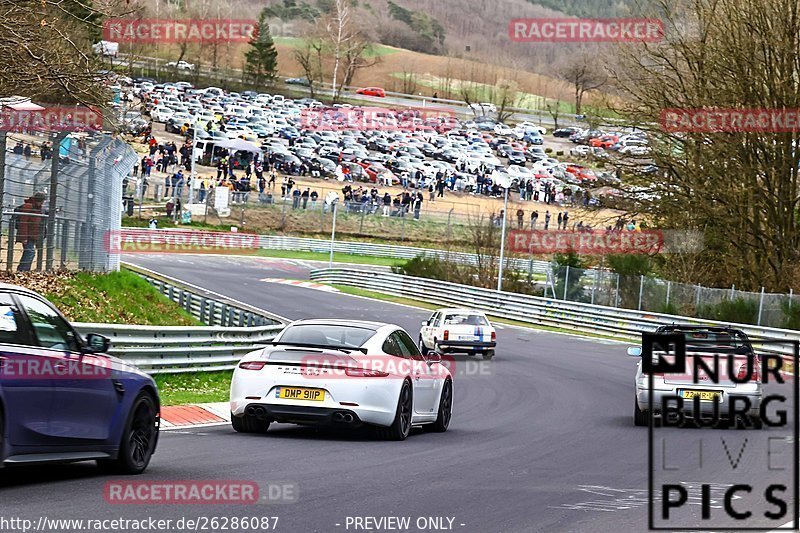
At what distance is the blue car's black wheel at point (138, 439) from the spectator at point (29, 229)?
10.8m

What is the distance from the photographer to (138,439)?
982 centimetres

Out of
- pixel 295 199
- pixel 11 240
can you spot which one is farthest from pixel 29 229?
pixel 295 199

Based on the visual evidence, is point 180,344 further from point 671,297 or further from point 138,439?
point 671,297

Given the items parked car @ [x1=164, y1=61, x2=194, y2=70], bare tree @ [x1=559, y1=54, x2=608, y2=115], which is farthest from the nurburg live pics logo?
bare tree @ [x1=559, y1=54, x2=608, y2=115]

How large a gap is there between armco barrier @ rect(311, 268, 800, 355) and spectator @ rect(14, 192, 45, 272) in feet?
66.3

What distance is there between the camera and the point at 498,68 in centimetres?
18200

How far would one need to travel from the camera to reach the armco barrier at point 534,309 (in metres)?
38.6

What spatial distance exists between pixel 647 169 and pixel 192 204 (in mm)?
32563

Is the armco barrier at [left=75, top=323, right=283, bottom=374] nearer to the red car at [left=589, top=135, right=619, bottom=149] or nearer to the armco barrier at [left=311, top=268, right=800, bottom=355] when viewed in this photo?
the armco barrier at [left=311, top=268, right=800, bottom=355]

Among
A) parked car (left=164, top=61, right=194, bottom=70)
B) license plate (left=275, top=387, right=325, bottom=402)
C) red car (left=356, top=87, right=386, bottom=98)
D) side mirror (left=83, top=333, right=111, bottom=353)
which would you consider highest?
parked car (left=164, top=61, right=194, bottom=70)

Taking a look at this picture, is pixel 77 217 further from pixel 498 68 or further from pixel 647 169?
pixel 498 68

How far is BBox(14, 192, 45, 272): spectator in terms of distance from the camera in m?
20.1

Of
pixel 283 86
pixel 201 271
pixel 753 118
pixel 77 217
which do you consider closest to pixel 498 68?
pixel 283 86

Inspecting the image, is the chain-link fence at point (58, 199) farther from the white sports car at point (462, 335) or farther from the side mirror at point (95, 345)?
the side mirror at point (95, 345)
